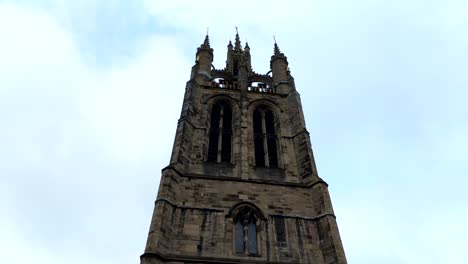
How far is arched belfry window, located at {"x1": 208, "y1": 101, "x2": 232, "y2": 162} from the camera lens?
19922 millimetres

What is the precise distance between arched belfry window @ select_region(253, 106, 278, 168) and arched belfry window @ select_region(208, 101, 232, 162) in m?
1.38

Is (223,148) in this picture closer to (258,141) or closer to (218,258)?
(258,141)

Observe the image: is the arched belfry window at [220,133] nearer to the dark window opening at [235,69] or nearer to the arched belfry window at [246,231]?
the arched belfry window at [246,231]

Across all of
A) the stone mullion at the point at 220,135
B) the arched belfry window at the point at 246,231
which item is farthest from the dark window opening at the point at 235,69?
the arched belfry window at the point at 246,231

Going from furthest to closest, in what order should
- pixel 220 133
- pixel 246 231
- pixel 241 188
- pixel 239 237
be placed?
pixel 220 133 → pixel 241 188 → pixel 246 231 → pixel 239 237

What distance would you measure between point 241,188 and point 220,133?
4.55 meters

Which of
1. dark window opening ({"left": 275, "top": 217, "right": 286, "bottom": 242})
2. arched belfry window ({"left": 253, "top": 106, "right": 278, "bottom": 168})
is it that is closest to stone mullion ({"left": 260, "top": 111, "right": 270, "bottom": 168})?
arched belfry window ({"left": 253, "top": 106, "right": 278, "bottom": 168})

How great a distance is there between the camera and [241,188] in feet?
57.4

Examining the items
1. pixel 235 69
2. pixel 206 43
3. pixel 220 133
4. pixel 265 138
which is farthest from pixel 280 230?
pixel 206 43

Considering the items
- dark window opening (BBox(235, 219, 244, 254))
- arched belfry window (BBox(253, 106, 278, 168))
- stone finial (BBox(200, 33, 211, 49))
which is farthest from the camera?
stone finial (BBox(200, 33, 211, 49))

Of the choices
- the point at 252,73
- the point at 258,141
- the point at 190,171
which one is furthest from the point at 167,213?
the point at 252,73

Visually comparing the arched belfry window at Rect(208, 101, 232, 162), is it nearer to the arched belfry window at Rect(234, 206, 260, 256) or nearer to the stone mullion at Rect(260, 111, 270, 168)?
the stone mullion at Rect(260, 111, 270, 168)

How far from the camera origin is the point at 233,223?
616 inches

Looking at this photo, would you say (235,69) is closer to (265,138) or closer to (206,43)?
(206,43)
